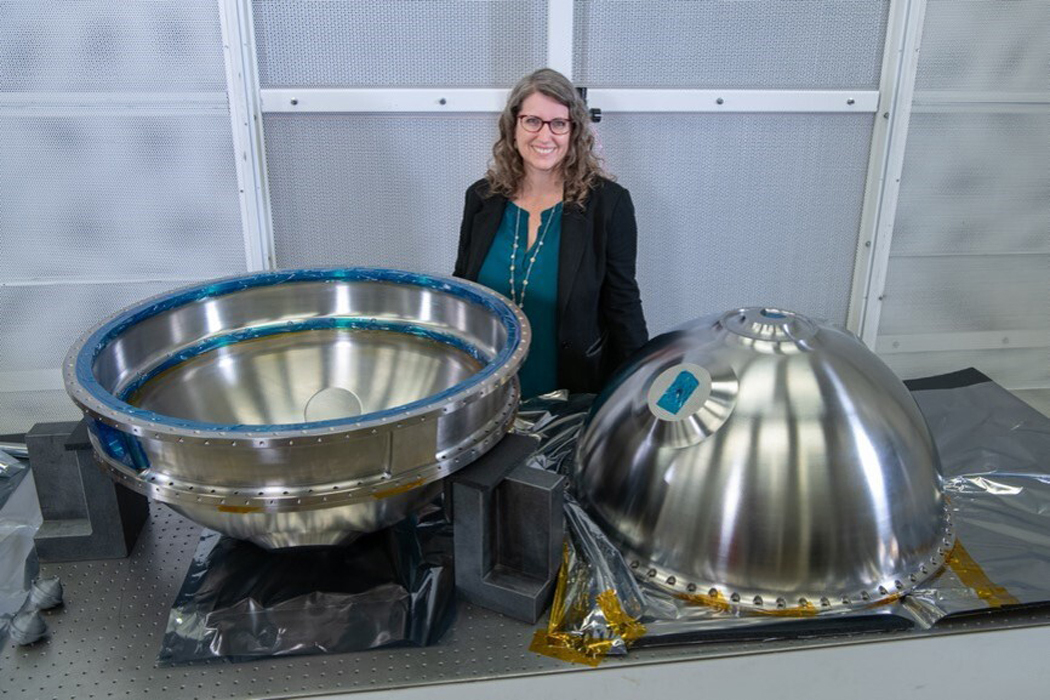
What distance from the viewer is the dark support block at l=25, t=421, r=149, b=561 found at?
108 centimetres

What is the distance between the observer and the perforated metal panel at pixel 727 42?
2383 mm

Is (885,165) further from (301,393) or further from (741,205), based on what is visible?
(301,393)

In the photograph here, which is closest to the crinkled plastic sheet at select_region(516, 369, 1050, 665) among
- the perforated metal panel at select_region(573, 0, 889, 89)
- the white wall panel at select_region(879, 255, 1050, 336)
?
the perforated metal panel at select_region(573, 0, 889, 89)

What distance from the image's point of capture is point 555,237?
6.42 feet

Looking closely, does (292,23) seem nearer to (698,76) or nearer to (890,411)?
(698,76)

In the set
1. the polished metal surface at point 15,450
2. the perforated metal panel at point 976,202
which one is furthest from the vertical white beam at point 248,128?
the perforated metal panel at point 976,202

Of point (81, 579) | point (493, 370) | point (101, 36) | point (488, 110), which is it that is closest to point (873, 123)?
point (488, 110)

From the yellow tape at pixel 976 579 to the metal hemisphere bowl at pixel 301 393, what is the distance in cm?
60

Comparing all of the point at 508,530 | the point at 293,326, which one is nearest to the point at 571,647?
the point at 508,530

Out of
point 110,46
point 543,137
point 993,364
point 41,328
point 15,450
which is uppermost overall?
point 110,46

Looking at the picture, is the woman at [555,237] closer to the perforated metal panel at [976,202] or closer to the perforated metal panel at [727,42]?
the perforated metal panel at [727,42]

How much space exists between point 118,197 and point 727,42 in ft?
5.99

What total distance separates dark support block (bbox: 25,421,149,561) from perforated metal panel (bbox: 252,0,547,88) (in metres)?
1.51

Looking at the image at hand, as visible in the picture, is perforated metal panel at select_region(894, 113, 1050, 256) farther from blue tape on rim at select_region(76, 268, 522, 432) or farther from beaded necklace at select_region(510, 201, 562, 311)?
blue tape on rim at select_region(76, 268, 522, 432)
